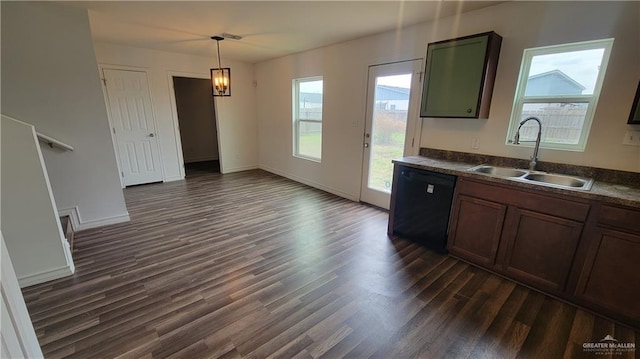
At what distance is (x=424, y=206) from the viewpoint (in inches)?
108

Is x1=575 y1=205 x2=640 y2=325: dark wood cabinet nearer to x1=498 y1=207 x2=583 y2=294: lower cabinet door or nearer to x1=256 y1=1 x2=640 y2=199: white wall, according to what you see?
x1=498 y1=207 x2=583 y2=294: lower cabinet door

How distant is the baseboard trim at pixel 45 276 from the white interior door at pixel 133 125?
9.73 feet

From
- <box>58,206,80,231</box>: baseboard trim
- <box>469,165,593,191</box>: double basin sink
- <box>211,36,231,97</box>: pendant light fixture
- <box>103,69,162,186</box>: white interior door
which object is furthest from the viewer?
<box>103,69,162,186</box>: white interior door

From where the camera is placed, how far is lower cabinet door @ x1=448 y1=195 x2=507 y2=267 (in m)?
2.28

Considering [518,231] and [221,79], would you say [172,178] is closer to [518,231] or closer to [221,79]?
[221,79]

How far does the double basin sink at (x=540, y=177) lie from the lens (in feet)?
6.86

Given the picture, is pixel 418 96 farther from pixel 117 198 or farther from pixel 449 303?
pixel 117 198

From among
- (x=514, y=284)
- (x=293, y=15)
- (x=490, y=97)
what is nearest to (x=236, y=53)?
(x=293, y=15)

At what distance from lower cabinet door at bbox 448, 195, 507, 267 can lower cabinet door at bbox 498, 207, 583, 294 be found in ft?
0.22

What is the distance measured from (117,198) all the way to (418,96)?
A: 12.9 feet

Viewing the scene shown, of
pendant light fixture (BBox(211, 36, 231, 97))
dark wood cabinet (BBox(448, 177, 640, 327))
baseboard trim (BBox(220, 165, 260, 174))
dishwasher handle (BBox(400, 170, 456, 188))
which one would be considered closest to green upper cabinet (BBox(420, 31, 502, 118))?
dishwasher handle (BBox(400, 170, 456, 188))

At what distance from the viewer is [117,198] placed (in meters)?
3.27

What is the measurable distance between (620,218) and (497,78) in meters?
1.55

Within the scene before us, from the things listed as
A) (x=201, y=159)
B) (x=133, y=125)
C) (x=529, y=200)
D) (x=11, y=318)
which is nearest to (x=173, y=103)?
(x=133, y=125)
